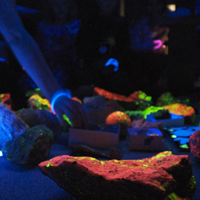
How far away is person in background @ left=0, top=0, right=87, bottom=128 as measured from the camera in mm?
1736

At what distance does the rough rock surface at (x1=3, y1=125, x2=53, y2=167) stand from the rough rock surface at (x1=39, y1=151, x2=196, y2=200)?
489mm

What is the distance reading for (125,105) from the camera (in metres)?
3.70

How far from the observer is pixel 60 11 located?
465 centimetres

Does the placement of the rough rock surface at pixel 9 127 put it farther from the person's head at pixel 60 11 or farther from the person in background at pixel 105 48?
the person's head at pixel 60 11

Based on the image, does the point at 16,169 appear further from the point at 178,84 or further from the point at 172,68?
the point at 178,84

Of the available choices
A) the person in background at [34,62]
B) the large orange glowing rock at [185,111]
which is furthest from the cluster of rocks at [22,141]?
the large orange glowing rock at [185,111]

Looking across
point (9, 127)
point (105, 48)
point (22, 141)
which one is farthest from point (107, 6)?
point (22, 141)

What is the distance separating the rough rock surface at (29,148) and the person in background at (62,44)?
351 cm

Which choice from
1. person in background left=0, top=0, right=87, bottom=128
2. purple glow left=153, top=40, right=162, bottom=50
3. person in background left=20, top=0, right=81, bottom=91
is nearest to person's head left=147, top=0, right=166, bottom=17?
purple glow left=153, top=40, right=162, bottom=50

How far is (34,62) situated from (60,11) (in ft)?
11.2

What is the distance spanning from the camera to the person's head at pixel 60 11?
4426 mm

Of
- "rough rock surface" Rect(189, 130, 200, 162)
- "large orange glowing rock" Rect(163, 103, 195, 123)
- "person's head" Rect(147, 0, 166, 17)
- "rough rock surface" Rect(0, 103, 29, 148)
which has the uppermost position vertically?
"person's head" Rect(147, 0, 166, 17)

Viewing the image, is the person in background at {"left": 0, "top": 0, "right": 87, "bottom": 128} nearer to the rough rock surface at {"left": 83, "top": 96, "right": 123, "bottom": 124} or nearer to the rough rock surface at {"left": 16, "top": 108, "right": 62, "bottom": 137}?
the rough rock surface at {"left": 16, "top": 108, "right": 62, "bottom": 137}

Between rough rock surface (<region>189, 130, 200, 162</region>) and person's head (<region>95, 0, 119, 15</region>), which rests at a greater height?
person's head (<region>95, 0, 119, 15</region>)
